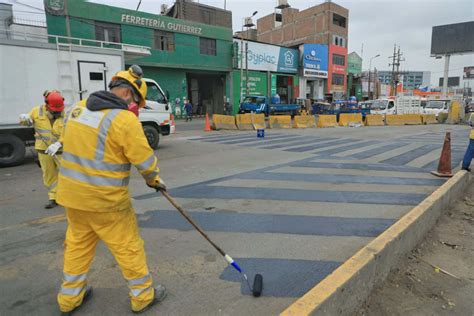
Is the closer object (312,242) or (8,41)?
(312,242)

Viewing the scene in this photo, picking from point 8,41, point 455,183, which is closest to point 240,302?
point 455,183

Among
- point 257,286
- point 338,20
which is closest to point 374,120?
point 257,286

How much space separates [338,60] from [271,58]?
14.7 metres

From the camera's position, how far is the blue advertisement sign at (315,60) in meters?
39.4

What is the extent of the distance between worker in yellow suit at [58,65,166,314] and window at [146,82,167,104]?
8.10 meters

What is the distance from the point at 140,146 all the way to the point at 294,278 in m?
1.89

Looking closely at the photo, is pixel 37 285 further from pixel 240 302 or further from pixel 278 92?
pixel 278 92

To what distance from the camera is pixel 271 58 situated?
117 feet

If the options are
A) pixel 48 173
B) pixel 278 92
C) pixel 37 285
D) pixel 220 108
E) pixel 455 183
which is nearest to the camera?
pixel 37 285

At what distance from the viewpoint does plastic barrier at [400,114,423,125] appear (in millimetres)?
23719

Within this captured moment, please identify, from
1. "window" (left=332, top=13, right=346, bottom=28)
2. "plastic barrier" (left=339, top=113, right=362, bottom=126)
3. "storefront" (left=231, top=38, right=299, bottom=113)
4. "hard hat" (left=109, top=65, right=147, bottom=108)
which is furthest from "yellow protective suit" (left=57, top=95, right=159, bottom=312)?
"window" (left=332, top=13, right=346, bottom=28)

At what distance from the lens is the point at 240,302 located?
2.69 m

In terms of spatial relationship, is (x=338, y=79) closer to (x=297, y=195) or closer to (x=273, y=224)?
(x=297, y=195)

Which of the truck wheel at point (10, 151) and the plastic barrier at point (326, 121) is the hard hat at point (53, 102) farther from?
the plastic barrier at point (326, 121)
